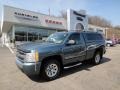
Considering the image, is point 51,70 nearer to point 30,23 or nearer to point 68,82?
point 68,82

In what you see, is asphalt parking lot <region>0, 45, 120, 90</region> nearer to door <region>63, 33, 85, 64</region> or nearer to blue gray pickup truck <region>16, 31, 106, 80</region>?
blue gray pickup truck <region>16, 31, 106, 80</region>

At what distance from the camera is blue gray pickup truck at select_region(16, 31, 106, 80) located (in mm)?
5406

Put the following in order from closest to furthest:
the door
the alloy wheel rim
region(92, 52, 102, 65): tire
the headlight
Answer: the headlight, the alloy wheel rim, the door, region(92, 52, 102, 65): tire

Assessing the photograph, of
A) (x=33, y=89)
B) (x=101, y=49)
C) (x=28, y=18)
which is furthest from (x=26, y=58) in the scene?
(x=28, y=18)

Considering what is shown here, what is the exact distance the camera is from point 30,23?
22.7m

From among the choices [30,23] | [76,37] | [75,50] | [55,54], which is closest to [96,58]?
[76,37]

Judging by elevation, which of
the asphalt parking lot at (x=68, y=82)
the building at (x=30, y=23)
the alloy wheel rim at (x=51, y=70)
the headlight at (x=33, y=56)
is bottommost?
the asphalt parking lot at (x=68, y=82)

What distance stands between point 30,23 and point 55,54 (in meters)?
17.7

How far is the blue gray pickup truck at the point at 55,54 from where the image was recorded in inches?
213

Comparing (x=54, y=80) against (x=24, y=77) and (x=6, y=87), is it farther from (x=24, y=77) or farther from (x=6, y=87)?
(x=6, y=87)

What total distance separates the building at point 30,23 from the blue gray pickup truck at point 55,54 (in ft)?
44.1

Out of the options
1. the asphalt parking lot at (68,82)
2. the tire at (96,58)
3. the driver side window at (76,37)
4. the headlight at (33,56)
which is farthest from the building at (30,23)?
the headlight at (33,56)

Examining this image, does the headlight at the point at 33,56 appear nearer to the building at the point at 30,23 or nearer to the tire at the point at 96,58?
the tire at the point at 96,58

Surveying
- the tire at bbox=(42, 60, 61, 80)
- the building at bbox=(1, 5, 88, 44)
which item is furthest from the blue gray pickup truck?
the building at bbox=(1, 5, 88, 44)
